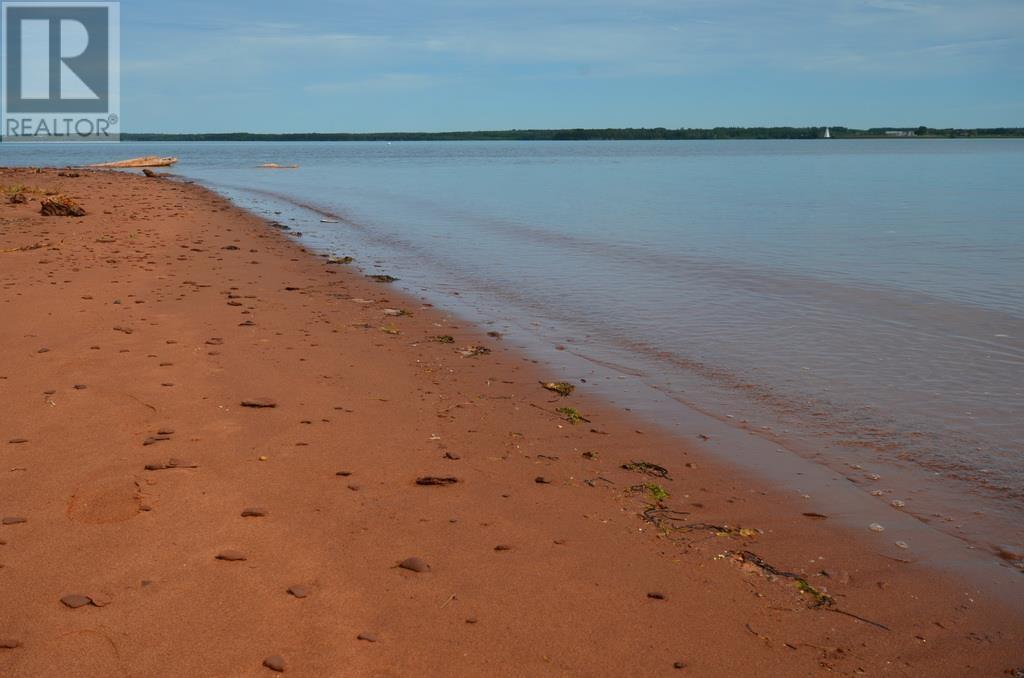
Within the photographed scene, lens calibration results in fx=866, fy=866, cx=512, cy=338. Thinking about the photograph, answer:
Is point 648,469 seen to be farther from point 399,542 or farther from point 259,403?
point 259,403

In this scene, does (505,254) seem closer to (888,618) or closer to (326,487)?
(326,487)

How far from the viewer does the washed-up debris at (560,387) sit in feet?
23.5

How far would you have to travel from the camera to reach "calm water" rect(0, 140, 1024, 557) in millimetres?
6543

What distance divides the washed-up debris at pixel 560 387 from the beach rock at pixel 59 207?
16121 millimetres

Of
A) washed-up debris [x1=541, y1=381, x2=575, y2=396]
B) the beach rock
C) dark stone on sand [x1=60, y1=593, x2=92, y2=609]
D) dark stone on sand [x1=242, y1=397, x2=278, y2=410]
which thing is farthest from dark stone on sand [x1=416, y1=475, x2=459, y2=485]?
the beach rock

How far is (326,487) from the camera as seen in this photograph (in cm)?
486

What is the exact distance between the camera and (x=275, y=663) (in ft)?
10.5

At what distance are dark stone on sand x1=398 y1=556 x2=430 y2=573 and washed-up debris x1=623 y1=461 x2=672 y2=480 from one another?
1.86 metres

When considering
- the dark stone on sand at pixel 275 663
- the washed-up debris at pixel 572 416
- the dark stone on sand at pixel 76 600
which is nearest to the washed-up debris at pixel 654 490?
the washed-up debris at pixel 572 416

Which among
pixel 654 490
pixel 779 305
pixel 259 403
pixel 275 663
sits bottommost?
pixel 275 663

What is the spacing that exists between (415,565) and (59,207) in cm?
1860

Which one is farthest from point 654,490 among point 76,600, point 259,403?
point 76,600

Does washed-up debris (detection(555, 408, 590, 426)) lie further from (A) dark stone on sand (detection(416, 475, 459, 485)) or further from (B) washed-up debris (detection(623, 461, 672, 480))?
Result: (A) dark stone on sand (detection(416, 475, 459, 485))

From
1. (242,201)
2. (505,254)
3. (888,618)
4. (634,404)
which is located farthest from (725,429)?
(242,201)
